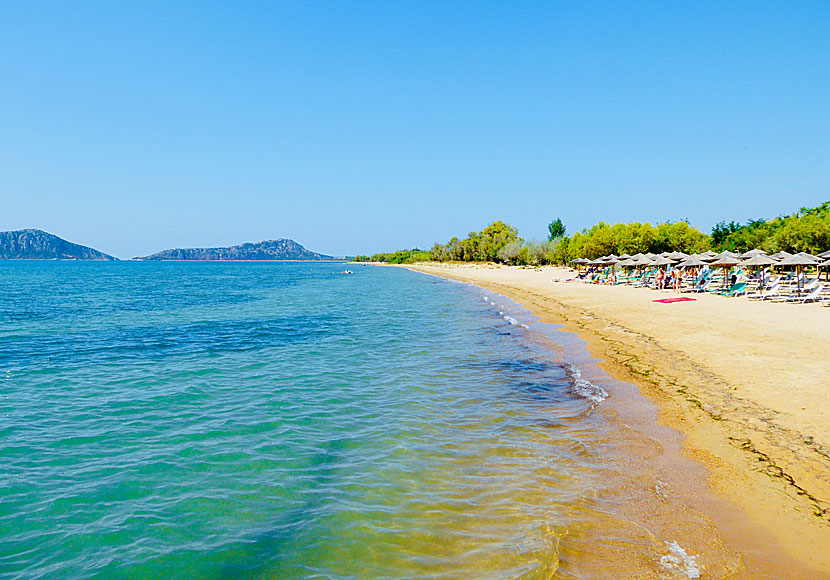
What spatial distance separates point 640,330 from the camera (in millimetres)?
14734

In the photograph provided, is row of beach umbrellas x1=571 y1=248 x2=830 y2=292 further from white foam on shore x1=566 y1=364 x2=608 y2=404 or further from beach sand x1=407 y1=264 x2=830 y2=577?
white foam on shore x1=566 y1=364 x2=608 y2=404

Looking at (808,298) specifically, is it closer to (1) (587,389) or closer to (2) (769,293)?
(2) (769,293)

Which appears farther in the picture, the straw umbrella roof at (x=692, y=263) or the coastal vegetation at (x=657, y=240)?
the coastal vegetation at (x=657, y=240)

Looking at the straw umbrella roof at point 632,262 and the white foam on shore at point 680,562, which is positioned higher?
the straw umbrella roof at point 632,262

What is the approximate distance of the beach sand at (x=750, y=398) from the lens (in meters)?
4.38

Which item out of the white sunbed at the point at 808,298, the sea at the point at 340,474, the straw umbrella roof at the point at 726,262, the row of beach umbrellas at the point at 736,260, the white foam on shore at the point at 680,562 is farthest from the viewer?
the straw umbrella roof at the point at 726,262

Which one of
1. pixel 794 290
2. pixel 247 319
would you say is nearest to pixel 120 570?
pixel 247 319

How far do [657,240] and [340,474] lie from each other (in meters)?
59.1

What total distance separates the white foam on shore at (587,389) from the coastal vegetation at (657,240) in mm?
40153

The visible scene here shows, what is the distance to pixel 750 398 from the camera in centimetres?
740

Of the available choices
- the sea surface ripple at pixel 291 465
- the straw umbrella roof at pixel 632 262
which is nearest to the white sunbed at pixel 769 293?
the straw umbrella roof at pixel 632 262

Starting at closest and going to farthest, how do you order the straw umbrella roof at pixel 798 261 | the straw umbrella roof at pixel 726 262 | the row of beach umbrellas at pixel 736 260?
the straw umbrella roof at pixel 798 261, the row of beach umbrellas at pixel 736 260, the straw umbrella roof at pixel 726 262

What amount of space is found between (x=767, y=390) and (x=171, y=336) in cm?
1724

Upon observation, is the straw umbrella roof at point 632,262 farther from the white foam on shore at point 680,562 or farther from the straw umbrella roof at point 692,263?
the white foam on shore at point 680,562
